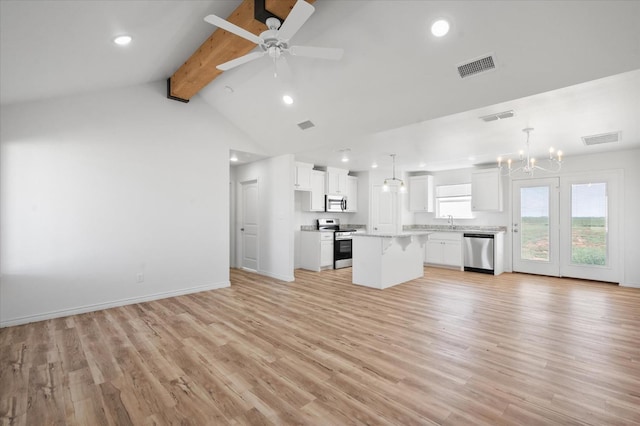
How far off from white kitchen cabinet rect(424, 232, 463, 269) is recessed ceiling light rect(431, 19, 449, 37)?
5395 mm

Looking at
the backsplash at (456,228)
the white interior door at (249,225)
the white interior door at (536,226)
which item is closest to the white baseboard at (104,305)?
the white interior door at (249,225)

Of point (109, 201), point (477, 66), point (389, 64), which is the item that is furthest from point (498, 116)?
point (109, 201)

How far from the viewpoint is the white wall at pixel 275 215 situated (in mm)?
5957

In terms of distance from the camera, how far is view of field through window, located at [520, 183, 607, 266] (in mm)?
5984

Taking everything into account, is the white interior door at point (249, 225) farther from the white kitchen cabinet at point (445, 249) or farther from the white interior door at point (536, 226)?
the white interior door at point (536, 226)

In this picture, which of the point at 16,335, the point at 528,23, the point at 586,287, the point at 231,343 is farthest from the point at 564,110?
the point at 16,335

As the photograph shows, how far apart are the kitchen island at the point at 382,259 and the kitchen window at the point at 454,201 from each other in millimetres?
2607

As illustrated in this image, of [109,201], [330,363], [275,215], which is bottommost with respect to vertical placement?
[330,363]

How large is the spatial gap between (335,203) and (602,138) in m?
5.14

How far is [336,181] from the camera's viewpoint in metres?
7.88

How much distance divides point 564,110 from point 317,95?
10.2 feet

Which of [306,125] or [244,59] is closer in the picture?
[244,59]

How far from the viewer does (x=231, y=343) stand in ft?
10.0

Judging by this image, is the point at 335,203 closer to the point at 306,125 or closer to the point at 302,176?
the point at 302,176
